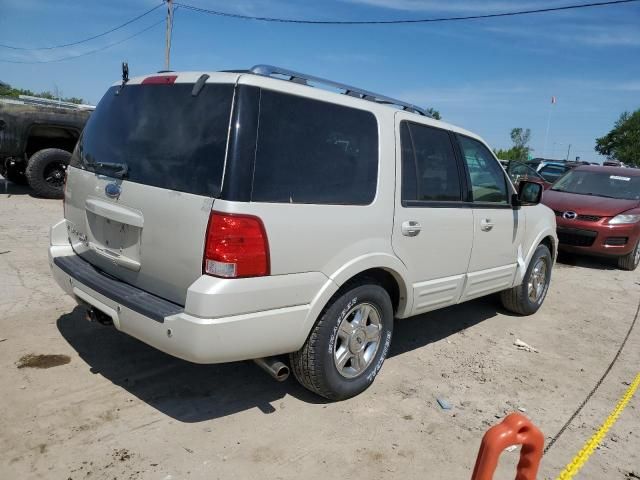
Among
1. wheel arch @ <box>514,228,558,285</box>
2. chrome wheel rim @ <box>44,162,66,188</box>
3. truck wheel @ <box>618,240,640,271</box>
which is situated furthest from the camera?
chrome wheel rim @ <box>44,162,66,188</box>

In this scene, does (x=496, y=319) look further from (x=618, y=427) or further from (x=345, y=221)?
(x=345, y=221)

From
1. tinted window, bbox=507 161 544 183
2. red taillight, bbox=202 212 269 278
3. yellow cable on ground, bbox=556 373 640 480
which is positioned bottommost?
yellow cable on ground, bbox=556 373 640 480

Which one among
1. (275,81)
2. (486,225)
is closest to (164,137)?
A: (275,81)

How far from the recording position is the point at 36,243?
6703 millimetres

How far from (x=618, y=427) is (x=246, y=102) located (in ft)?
10.4

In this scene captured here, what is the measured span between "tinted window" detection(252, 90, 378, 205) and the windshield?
0.22m

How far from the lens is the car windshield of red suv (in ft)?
30.1

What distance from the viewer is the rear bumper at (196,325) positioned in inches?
102

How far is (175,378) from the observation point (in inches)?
138

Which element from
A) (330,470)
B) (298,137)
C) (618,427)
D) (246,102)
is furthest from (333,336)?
(618,427)

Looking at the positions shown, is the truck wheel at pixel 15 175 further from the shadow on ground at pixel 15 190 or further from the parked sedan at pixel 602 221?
the parked sedan at pixel 602 221

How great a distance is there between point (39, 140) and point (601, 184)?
10.7 meters

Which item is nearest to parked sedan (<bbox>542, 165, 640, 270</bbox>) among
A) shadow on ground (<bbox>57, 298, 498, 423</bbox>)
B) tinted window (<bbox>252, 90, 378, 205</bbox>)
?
shadow on ground (<bbox>57, 298, 498, 423</bbox>)

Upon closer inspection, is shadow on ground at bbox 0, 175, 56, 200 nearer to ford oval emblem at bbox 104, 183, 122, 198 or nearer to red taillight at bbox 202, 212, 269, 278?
ford oval emblem at bbox 104, 183, 122, 198
